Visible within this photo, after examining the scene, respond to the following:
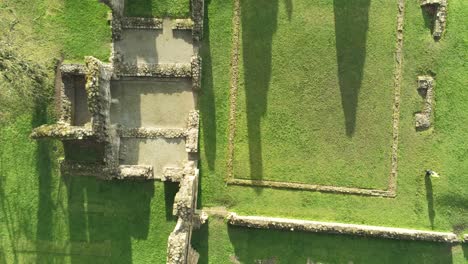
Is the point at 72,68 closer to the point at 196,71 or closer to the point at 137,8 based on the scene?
the point at 137,8

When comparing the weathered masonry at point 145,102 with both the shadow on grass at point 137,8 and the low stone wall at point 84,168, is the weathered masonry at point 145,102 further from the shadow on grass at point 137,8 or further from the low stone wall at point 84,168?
the shadow on grass at point 137,8

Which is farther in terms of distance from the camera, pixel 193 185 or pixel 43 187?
pixel 43 187

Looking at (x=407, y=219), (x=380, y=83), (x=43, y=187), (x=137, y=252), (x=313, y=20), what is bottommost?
(x=137, y=252)

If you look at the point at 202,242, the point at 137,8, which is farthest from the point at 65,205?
the point at 137,8

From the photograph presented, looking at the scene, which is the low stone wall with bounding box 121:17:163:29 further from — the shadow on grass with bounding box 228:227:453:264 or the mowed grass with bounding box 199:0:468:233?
the shadow on grass with bounding box 228:227:453:264

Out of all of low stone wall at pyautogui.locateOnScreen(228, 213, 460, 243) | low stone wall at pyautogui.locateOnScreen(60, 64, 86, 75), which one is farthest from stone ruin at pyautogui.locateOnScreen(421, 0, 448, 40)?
low stone wall at pyautogui.locateOnScreen(60, 64, 86, 75)

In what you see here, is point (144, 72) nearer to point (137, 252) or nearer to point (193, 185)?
point (193, 185)

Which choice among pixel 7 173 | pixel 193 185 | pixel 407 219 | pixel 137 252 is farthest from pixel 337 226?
pixel 7 173
